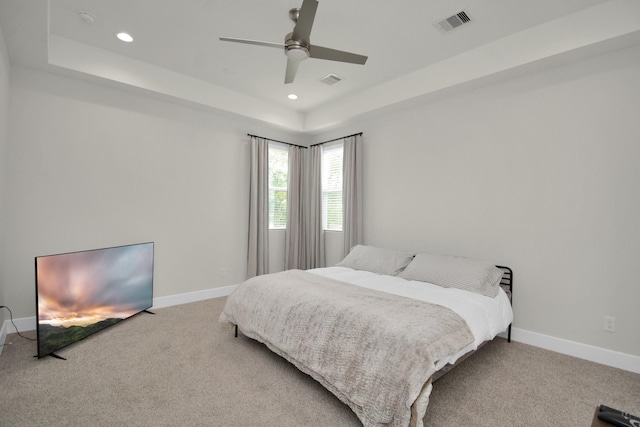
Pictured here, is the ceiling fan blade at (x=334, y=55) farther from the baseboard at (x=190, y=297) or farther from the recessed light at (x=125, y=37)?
the baseboard at (x=190, y=297)

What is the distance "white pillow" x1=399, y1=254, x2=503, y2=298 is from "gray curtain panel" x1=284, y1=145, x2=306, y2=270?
89.7 inches

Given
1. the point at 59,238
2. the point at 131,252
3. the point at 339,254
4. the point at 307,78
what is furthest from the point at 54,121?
the point at 339,254

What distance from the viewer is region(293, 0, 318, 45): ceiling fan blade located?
1951mm

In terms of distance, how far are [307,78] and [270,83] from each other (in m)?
0.53

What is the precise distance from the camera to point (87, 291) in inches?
113

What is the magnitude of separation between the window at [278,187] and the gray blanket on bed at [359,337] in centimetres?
241

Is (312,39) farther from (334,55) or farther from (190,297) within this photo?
(190,297)

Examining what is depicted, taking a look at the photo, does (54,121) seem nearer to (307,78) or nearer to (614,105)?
(307,78)

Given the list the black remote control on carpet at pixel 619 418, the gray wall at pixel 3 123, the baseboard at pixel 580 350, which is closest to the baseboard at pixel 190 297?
the gray wall at pixel 3 123

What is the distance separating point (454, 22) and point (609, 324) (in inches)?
117

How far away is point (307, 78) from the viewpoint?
12.9 feet

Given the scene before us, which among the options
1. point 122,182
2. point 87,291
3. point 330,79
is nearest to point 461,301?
point 330,79

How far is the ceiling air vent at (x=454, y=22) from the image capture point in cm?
265

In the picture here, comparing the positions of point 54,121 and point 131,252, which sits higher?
point 54,121
